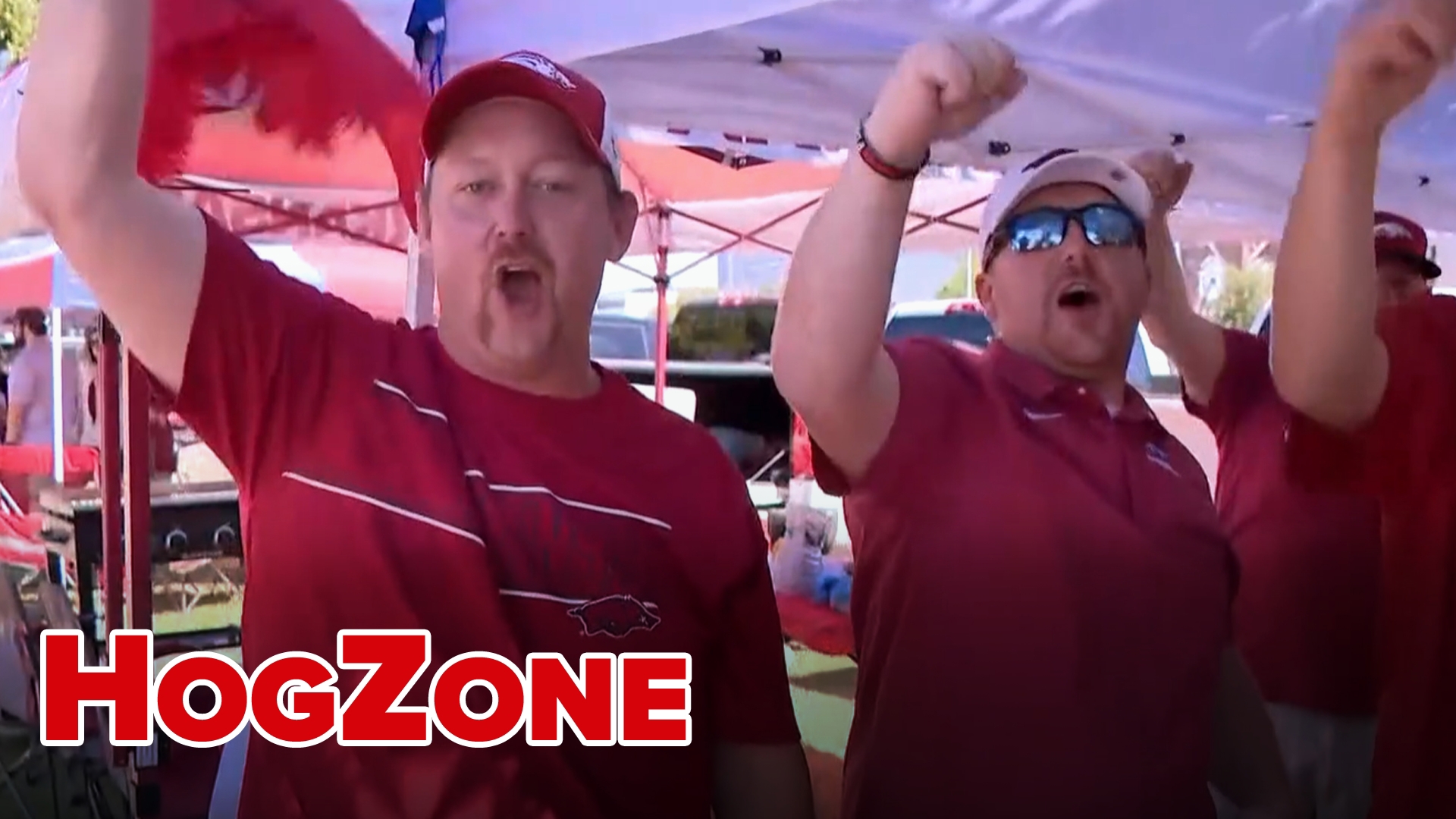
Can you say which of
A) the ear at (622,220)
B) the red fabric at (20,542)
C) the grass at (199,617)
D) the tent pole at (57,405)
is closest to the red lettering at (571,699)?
the ear at (622,220)

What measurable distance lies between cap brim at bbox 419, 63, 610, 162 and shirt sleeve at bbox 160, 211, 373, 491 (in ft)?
0.67

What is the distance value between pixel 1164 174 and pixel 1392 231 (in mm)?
694

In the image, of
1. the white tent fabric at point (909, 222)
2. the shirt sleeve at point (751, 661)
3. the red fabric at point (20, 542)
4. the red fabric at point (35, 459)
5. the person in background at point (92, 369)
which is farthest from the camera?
the red fabric at point (35, 459)

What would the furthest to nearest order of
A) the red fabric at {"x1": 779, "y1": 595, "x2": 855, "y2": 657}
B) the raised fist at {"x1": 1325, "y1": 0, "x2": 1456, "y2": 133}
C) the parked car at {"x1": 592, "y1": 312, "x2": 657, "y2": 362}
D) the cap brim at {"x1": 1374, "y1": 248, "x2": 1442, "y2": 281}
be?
the parked car at {"x1": 592, "y1": 312, "x2": 657, "y2": 362} < the red fabric at {"x1": 779, "y1": 595, "x2": 855, "y2": 657} < the cap brim at {"x1": 1374, "y1": 248, "x2": 1442, "y2": 281} < the raised fist at {"x1": 1325, "y1": 0, "x2": 1456, "y2": 133}

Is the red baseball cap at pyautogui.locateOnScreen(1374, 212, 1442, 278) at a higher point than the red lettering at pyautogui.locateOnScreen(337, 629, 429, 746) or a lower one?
higher

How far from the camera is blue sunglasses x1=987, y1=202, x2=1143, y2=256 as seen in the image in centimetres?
128

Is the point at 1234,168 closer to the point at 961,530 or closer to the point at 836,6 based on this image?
the point at 836,6

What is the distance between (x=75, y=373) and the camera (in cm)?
784

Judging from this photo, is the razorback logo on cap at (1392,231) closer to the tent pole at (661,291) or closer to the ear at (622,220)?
the ear at (622,220)

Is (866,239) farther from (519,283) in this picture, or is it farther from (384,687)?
(384,687)

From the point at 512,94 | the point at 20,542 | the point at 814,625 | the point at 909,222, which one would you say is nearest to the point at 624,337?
the point at 909,222

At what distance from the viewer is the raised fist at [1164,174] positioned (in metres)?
1.74

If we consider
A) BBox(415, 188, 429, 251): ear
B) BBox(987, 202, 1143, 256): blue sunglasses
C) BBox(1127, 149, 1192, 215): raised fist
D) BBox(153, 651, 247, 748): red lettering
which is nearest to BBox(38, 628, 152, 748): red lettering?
BBox(153, 651, 247, 748): red lettering

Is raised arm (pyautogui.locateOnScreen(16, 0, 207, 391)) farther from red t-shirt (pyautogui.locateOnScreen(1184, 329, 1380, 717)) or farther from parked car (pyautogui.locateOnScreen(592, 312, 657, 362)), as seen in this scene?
parked car (pyautogui.locateOnScreen(592, 312, 657, 362))
